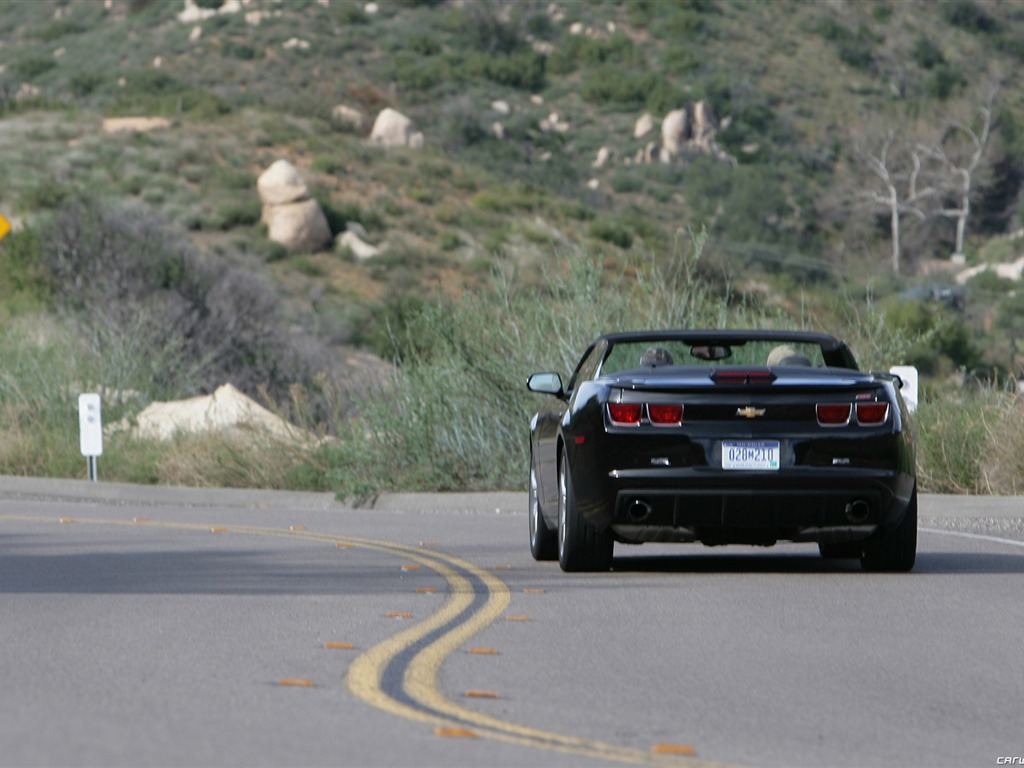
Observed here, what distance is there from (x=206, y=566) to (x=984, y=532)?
6.20 metres

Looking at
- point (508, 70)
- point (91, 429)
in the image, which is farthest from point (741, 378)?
point (508, 70)

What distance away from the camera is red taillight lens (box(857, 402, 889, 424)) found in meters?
11.2

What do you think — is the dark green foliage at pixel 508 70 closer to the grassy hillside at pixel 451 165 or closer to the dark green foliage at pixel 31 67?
the grassy hillside at pixel 451 165

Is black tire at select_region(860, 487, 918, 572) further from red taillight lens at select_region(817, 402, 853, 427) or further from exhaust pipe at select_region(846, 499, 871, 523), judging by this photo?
red taillight lens at select_region(817, 402, 853, 427)

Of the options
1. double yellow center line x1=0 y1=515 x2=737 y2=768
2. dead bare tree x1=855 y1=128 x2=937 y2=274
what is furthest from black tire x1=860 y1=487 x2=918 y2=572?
dead bare tree x1=855 y1=128 x2=937 y2=274

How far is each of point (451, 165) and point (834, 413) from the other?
6043 cm

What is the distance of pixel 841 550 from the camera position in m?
12.7

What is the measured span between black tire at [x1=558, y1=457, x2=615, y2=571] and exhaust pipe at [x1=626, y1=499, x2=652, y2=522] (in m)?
0.27

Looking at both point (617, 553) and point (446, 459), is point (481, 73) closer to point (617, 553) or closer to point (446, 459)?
point (446, 459)

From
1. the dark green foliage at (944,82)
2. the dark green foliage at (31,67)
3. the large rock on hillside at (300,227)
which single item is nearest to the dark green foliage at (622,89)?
the dark green foliage at (944,82)

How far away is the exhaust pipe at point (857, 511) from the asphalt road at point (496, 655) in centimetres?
42

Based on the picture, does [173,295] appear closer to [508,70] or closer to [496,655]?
[496,655]

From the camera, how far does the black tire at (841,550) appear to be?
12.7 m

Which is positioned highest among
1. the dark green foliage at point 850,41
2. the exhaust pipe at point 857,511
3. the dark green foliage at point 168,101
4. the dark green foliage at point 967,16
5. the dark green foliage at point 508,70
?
the dark green foliage at point 967,16
